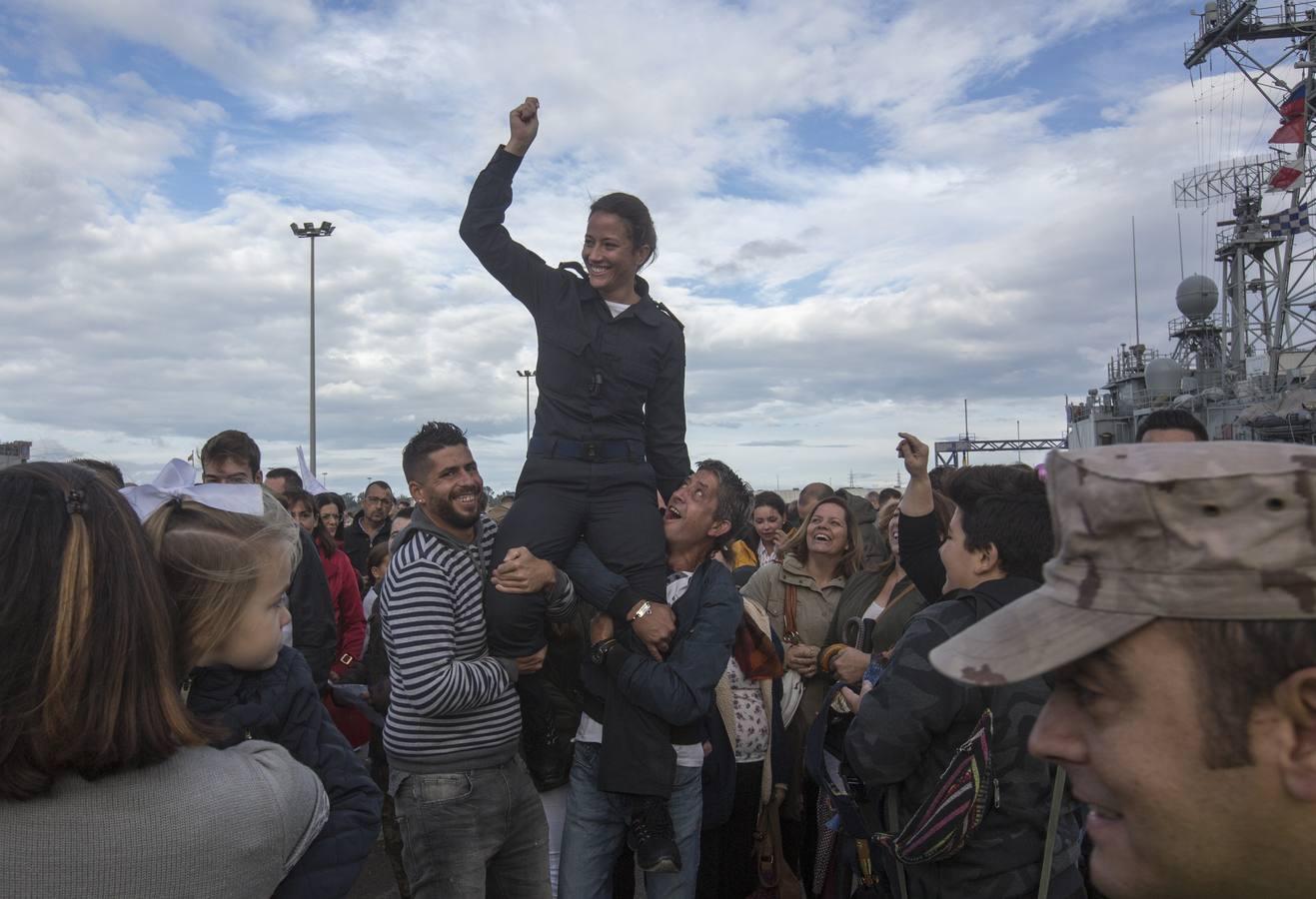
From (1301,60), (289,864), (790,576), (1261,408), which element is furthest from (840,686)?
(1301,60)

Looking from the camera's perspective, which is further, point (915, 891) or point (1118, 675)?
point (915, 891)

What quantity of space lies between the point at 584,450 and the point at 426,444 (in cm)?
65

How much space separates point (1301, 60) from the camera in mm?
32906

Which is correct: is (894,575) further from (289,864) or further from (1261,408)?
(1261,408)

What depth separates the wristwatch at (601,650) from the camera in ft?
12.2

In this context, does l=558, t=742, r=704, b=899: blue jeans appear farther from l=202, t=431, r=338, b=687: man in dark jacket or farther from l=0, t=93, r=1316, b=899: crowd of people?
l=202, t=431, r=338, b=687: man in dark jacket

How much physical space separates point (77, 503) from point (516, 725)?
232 centimetres

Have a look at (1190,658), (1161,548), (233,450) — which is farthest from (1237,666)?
(233,450)

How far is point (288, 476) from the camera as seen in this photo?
25.5 ft

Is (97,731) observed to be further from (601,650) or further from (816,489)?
(816,489)

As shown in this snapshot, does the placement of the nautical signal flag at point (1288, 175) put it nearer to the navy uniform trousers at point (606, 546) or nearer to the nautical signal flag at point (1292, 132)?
the nautical signal flag at point (1292, 132)

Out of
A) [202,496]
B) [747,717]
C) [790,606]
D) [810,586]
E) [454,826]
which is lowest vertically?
[454,826]

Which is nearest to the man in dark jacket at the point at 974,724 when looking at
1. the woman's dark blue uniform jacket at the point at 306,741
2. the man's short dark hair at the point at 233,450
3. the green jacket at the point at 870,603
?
the green jacket at the point at 870,603

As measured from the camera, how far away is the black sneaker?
12.0 ft
